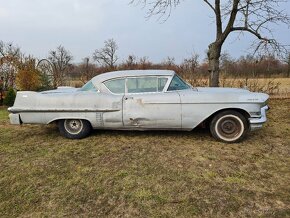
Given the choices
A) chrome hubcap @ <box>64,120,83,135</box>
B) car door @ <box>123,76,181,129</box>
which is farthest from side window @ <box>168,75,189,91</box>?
chrome hubcap @ <box>64,120,83,135</box>

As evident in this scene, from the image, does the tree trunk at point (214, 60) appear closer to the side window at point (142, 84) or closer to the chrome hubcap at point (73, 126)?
the side window at point (142, 84)

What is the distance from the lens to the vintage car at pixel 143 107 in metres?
4.67

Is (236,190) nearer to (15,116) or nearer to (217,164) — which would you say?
(217,164)

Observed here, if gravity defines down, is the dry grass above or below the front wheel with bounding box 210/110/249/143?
above

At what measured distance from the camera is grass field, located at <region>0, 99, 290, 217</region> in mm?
2744

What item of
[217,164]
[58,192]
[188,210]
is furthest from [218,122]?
[58,192]

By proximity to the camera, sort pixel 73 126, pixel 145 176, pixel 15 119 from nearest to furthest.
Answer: pixel 145 176 → pixel 15 119 → pixel 73 126

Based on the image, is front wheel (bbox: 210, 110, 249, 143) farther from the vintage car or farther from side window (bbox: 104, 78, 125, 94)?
side window (bbox: 104, 78, 125, 94)

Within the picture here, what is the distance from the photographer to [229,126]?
4.75m

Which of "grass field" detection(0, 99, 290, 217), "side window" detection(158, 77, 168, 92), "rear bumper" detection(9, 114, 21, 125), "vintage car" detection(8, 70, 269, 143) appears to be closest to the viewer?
"grass field" detection(0, 99, 290, 217)

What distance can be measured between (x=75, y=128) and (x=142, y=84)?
1.66 meters

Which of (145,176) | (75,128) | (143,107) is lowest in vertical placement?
(145,176)

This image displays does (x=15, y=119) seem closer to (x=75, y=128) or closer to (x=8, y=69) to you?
(x=75, y=128)

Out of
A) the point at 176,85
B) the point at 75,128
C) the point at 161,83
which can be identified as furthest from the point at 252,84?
→ the point at 75,128
